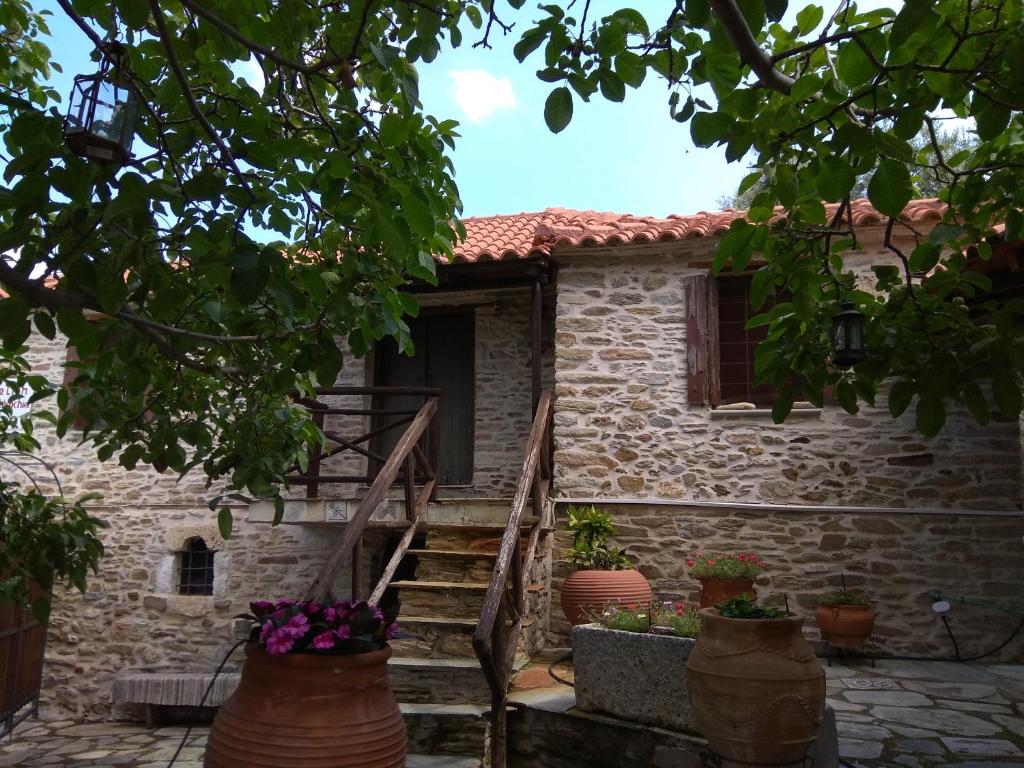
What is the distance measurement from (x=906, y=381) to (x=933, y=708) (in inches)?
106

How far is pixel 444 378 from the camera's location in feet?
26.8

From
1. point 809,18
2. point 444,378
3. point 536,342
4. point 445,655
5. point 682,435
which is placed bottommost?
point 445,655

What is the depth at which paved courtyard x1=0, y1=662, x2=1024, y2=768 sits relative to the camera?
3857 millimetres

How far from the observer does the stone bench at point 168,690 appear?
23.7ft

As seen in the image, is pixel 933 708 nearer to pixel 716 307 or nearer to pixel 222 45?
pixel 716 307

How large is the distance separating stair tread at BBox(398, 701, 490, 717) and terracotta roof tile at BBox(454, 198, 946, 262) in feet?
12.1

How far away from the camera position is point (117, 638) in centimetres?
782

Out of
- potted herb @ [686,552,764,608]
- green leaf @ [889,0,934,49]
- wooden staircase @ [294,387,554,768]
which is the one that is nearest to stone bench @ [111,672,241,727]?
wooden staircase @ [294,387,554,768]

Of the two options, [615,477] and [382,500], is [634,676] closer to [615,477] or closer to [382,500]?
[382,500]

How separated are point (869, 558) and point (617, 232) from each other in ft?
10.7

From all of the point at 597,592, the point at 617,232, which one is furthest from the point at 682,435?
the point at 617,232

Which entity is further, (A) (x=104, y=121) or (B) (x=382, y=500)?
(B) (x=382, y=500)

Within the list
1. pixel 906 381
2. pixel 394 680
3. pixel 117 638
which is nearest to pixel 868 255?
pixel 906 381

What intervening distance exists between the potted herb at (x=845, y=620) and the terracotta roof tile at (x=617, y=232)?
2870mm
